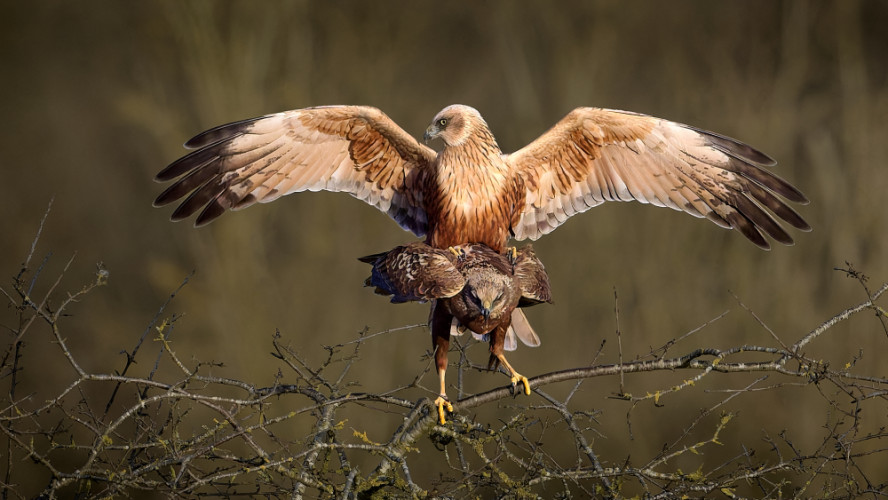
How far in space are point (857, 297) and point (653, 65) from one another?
146 inches

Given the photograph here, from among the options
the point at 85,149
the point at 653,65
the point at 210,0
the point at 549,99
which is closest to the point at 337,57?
the point at 210,0

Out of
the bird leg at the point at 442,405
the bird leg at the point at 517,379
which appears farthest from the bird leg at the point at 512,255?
the bird leg at the point at 442,405

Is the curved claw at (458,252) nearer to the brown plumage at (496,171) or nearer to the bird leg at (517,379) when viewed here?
the brown plumage at (496,171)

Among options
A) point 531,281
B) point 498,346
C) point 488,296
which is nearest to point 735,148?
point 531,281

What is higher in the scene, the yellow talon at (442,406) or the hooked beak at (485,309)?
the hooked beak at (485,309)

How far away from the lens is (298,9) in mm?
9391

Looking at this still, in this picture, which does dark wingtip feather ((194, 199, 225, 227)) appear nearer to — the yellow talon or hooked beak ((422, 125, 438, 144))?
hooked beak ((422, 125, 438, 144))

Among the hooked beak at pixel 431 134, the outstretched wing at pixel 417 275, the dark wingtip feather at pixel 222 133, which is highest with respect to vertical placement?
the dark wingtip feather at pixel 222 133

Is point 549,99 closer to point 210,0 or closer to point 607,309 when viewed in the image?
point 607,309

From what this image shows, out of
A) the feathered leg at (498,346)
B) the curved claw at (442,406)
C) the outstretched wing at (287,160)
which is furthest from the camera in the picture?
the outstretched wing at (287,160)

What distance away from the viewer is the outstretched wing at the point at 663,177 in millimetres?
4531

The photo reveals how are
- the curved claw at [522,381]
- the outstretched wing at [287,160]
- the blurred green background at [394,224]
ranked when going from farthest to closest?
1. the blurred green background at [394,224]
2. the outstretched wing at [287,160]
3. the curved claw at [522,381]

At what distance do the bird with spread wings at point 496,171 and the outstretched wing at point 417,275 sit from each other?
1.12 ft

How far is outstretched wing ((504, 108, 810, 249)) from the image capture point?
4.53m
